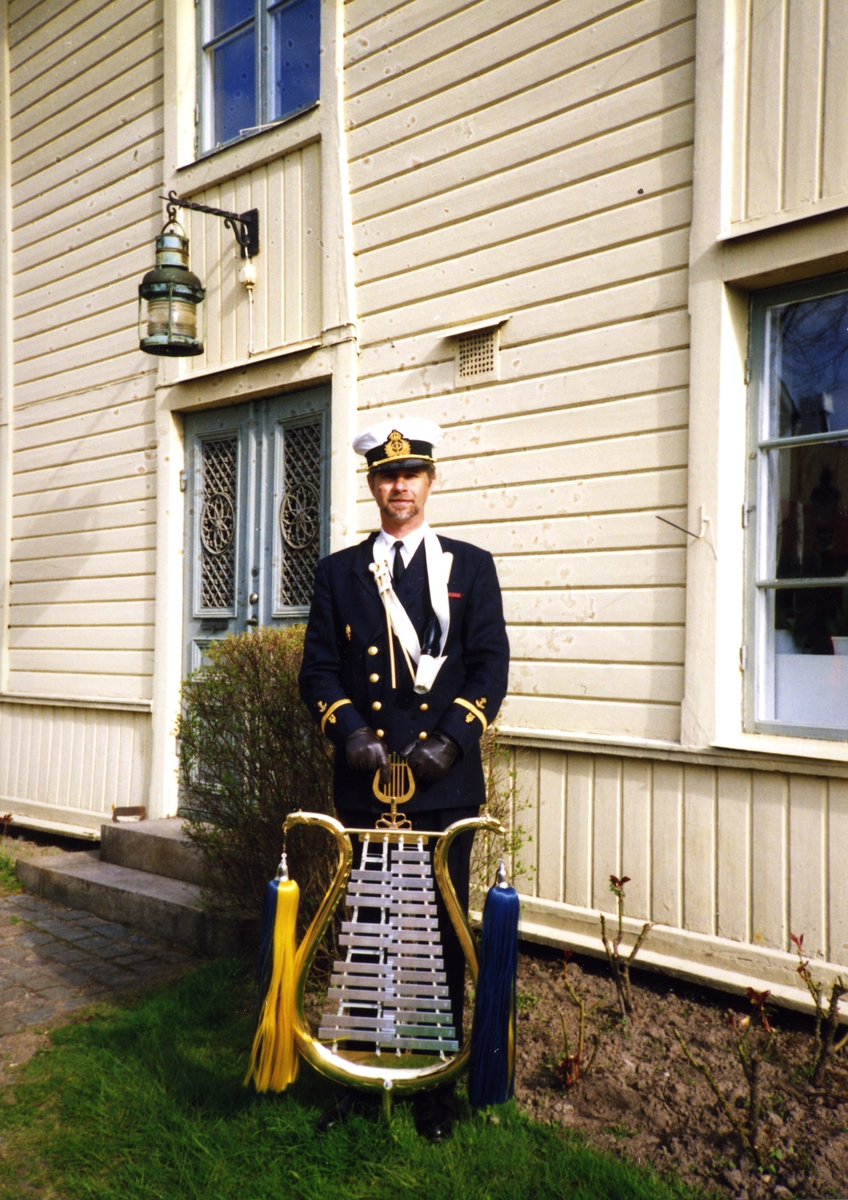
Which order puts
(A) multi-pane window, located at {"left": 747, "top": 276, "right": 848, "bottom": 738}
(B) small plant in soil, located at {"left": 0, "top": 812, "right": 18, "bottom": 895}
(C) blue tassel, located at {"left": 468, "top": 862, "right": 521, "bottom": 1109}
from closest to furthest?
(C) blue tassel, located at {"left": 468, "top": 862, "right": 521, "bottom": 1109}
(A) multi-pane window, located at {"left": 747, "top": 276, "right": 848, "bottom": 738}
(B) small plant in soil, located at {"left": 0, "top": 812, "right": 18, "bottom": 895}

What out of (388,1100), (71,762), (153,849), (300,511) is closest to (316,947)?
(388,1100)

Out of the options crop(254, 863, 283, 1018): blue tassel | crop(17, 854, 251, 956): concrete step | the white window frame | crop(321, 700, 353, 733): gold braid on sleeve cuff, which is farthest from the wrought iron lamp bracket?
crop(254, 863, 283, 1018): blue tassel

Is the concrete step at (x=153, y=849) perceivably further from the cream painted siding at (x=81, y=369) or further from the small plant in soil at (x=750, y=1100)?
the small plant in soil at (x=750, y=1100)

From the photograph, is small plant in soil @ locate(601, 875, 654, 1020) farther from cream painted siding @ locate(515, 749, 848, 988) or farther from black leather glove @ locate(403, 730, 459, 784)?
→ black leather glove @ locate(403, 730, 459, 784)

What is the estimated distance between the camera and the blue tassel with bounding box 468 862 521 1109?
2730 mm

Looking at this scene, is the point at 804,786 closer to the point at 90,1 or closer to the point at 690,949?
the point at 690,949

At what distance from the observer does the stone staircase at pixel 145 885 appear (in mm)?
4699

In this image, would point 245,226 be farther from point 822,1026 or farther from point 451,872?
point 822,1026

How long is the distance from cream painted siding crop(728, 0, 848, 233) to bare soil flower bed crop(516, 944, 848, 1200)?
2.89 metres

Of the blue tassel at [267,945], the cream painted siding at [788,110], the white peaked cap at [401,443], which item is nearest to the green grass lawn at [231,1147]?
the blue tassel at [267,945]

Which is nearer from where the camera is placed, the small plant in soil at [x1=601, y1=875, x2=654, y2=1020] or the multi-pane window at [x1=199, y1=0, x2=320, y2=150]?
the small plant in soil at [x1=601, y1=875, x2=654, y2=1020]

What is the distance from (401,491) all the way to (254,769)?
168 centimetres

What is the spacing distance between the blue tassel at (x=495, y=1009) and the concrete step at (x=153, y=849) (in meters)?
2.78

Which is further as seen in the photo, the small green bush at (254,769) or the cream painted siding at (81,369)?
the cream painted siding at (81,369)
